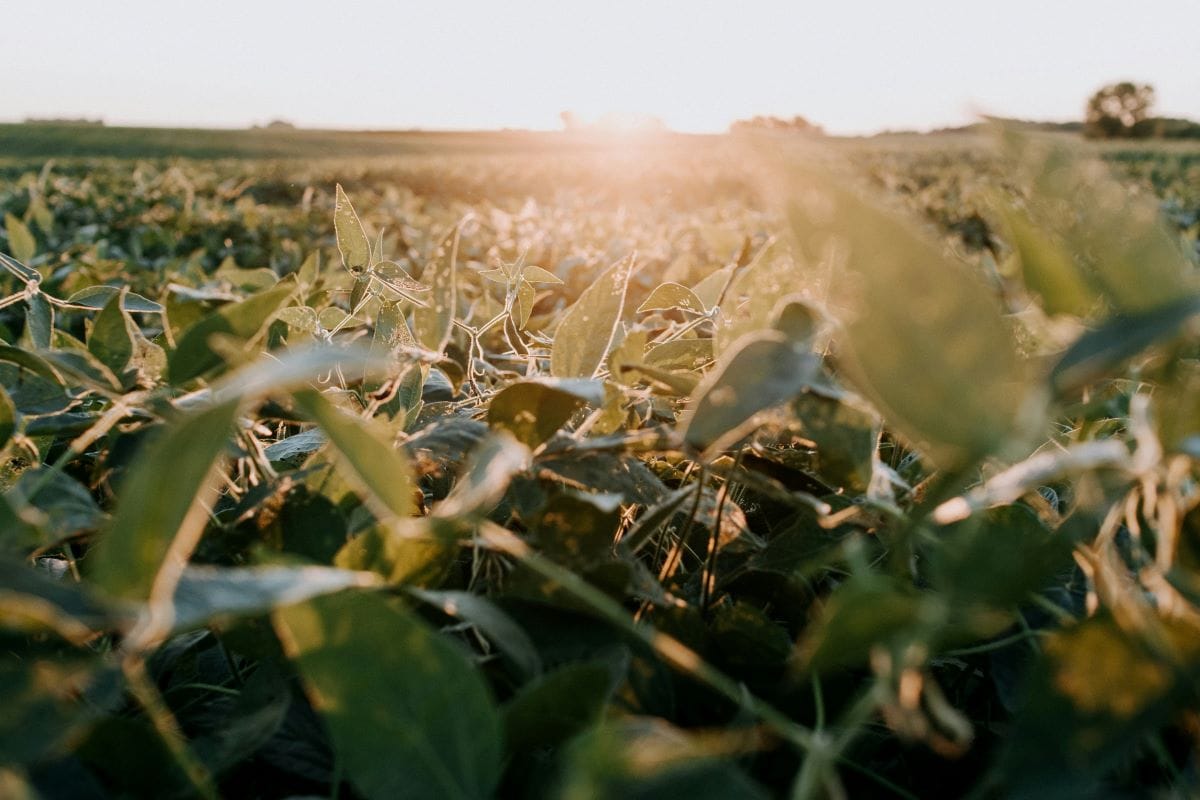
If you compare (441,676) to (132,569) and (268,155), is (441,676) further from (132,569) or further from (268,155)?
(268,155)

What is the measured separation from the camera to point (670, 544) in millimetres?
552

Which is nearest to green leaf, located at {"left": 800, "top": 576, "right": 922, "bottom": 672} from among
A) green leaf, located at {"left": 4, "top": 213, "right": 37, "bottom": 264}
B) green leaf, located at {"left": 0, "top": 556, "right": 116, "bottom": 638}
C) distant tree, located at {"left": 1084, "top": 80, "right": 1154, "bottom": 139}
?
green leaf, located at {"left": 0, "top": 556, "right": 116, "bottom": 638}

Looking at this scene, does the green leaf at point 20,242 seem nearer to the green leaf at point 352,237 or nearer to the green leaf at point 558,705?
the green leaf at point 352,237

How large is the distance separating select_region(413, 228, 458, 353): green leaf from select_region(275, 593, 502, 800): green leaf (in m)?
0.22

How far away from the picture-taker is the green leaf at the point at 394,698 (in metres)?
0.30

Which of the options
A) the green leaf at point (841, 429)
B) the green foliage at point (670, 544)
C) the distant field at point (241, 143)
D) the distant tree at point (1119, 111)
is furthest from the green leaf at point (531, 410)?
the distant tree at point (1119, 111)

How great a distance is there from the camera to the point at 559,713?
34cm

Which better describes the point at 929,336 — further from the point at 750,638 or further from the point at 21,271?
the point at 21,271

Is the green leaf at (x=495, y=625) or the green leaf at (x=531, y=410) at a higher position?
the green leaf at (x=531, y=410)

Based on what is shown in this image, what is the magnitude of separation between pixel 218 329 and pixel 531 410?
Answer: 6.3 inches

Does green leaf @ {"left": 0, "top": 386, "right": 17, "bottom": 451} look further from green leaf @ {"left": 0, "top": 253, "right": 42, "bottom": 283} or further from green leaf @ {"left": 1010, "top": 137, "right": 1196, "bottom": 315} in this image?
green leaf @ {"left": 1010, "top": 137, "right": 1196, "bottom": 315}

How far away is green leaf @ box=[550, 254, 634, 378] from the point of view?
536 millimetres

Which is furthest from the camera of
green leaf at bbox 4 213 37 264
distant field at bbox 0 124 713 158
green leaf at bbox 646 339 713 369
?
distant field at bbox 0 124 713 158

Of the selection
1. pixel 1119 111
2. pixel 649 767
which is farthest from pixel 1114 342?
pixel 1119 111
